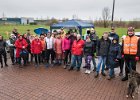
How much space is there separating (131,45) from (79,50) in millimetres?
2521

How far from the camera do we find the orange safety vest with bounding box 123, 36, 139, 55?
7027 millimetres

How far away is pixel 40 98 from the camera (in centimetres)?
597

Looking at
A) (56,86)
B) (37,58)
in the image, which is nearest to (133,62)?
(56,86)

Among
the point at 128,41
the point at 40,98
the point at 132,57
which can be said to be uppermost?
the point at 128,41

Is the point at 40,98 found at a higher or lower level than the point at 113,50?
lower

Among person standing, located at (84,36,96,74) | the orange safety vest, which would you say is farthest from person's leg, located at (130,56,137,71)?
person standing, located at (84,36,96,74)

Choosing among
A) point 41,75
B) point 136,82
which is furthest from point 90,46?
point 136,82

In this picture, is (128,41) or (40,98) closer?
(40,98)

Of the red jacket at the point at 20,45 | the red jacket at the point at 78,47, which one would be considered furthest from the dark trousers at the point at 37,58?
the red jacket at the point at 78,47

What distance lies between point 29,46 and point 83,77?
3643 mm

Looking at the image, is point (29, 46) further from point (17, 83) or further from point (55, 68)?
point (17, 83)

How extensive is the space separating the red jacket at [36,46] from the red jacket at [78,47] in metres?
1.83

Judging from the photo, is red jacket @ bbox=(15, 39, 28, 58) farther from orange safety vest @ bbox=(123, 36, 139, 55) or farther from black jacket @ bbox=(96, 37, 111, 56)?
orange safety vest @ bbox=(123, 36, 139, 55)

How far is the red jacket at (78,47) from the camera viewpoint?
346 inches
